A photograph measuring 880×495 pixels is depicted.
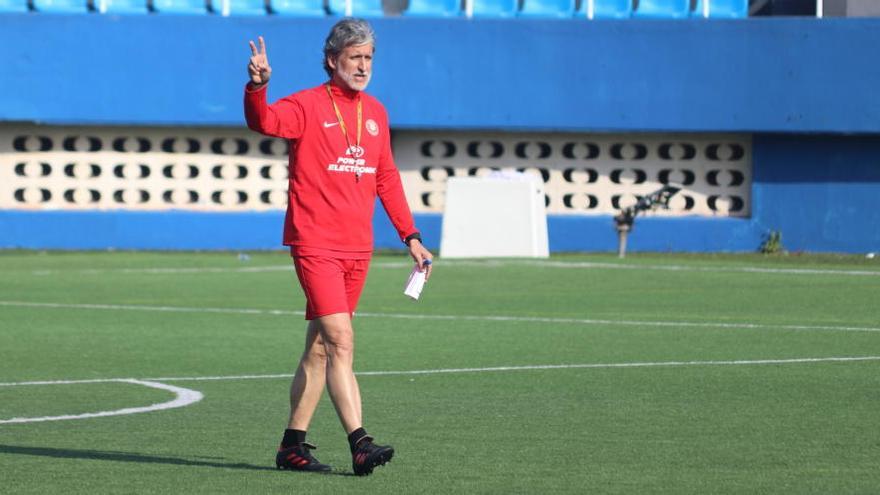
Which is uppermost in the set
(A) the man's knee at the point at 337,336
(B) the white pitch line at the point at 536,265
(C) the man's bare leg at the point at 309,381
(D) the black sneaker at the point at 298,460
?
(A) the man's knee at the point at 337,336

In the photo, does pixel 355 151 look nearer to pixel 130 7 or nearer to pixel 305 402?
pixel 305 402

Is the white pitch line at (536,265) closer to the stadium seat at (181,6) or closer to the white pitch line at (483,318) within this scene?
the white pitch line at (483,318)

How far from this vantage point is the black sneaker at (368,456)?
333 inches

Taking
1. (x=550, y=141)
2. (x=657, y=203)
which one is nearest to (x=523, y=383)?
(x=657, y=203)

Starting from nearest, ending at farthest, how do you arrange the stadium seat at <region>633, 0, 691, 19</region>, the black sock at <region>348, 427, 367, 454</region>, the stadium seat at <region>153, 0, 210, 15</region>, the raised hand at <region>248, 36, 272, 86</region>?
the raised hand at <region>248, 36, 272, 86</region> → the black sock at <region>348, 427, 367, 454</region> → the stadium seat at <region>633, 0, 691, 19</region> → the stadium seat at <region>153, 0, 210, 15</region>

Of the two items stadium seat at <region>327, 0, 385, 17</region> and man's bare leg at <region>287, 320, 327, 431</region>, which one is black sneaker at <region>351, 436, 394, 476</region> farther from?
stadium seat at <region>327, 0, 385, 17</region>

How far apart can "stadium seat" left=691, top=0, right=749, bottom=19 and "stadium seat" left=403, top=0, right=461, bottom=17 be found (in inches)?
176

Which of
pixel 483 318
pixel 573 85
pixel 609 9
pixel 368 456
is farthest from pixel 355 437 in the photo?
pixel 609 9

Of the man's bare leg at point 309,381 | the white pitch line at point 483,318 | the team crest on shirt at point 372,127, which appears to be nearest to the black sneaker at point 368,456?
the man's bare leg at point 309,381

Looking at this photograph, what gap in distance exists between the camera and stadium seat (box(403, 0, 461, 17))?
35562 millimetres

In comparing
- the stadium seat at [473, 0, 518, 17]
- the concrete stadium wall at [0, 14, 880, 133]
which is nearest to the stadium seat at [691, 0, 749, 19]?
the concrete stadium wall at [0, 14, 880, 133]

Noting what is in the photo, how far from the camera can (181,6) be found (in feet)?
118

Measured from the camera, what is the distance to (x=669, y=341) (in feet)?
53.4

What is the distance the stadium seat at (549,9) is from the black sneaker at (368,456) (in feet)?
90.0
